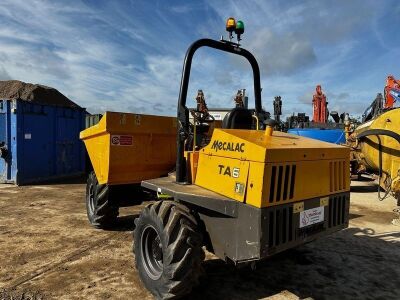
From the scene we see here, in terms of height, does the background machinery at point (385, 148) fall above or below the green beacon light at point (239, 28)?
below

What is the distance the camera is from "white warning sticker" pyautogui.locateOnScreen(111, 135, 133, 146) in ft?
17.5

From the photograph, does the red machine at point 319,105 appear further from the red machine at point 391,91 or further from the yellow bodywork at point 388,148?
the yellow bodywork at point 388,148

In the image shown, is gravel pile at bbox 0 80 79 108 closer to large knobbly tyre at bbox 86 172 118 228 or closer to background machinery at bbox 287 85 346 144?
background machinery at bbox 287 85 346 144

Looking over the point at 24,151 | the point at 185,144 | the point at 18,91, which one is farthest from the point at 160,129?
the point at 18,91

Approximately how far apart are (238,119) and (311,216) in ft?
4.33

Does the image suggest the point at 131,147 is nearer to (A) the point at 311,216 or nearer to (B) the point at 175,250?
(B) the point at 175,250

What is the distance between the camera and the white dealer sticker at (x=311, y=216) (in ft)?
11.7

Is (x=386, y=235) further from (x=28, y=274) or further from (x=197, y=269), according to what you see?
(x=28, y=274)

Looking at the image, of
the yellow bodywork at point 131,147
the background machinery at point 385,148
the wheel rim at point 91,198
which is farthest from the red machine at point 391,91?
the wheel rim at point 91,198

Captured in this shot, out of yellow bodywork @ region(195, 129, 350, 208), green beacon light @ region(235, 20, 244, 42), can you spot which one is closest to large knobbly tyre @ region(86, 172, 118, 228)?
yellow bodywork @ region(195, 129, 350, 208)

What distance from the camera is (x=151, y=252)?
13.8 feet

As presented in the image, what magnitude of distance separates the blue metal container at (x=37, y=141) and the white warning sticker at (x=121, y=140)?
22.2 feet

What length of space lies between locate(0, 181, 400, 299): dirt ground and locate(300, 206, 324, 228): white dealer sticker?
93cm

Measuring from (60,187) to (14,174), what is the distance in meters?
1.50
